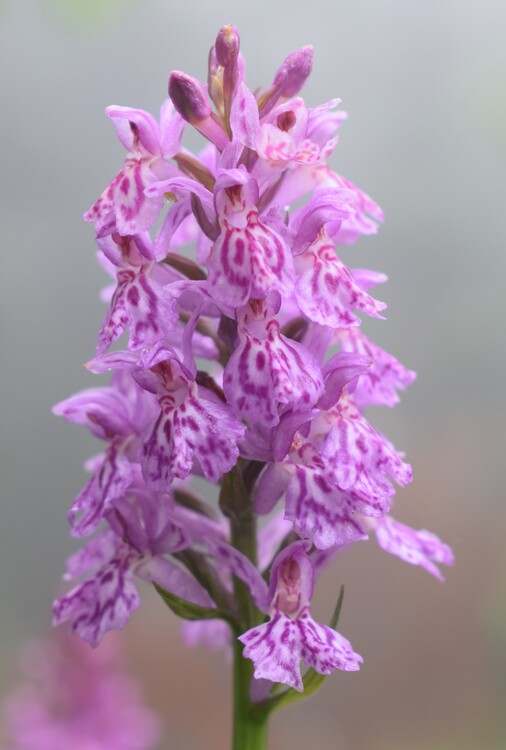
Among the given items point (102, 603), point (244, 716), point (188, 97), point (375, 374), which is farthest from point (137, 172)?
point (244, 716)

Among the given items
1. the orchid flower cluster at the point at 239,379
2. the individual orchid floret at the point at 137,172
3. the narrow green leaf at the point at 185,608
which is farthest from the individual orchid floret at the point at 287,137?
the narrow green leaf at the point at 185,608

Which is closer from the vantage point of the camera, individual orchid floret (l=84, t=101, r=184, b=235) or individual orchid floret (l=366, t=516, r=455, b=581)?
individual orchid floret (l=84, t=101, r=184, b=235)

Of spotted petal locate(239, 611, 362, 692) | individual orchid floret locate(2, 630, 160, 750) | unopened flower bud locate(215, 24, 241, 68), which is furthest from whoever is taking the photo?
individual orchid floret locate(2, 630, 160, 750)

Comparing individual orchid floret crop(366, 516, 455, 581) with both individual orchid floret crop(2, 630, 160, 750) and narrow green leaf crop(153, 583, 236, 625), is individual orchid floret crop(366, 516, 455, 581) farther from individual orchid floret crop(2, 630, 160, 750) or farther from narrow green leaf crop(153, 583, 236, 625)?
individual orchid floret crop(2, 630, 160, 750)

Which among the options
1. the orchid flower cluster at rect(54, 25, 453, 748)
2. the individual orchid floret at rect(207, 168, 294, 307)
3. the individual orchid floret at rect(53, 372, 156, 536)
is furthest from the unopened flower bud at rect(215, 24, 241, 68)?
the individual orchid floret at rect(53, 372, 156, 536)

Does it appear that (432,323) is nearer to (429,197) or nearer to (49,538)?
(429,197)

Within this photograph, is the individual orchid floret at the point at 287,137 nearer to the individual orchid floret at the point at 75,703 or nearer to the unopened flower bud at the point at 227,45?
the unopened flower bud at the point at 227,45

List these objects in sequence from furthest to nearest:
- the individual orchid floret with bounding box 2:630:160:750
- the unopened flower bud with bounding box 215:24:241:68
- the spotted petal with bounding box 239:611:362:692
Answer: the individual orchid floret with bounding box 2:630:160:750 < the unopened flower bud with bounding box 215:24:241:68 < the spotted petal with bounding box 239:611:362:692

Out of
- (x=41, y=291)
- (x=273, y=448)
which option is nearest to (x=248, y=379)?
(x=273, y=448)

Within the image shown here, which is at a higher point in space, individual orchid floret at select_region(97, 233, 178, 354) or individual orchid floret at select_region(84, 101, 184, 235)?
individual orchid floret at select_region(84, 101, 184, 235)
